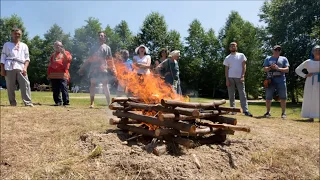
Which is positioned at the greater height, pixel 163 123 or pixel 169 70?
pixel 169 70

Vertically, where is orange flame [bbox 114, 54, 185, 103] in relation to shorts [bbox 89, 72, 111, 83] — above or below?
below

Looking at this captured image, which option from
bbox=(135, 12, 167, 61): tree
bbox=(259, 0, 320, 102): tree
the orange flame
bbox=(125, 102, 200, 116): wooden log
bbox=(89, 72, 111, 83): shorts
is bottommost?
bbox=(125, 102, 200, 116): wooden log

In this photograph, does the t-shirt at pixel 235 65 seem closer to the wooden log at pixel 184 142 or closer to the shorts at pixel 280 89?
the shorts at pixel 280 89

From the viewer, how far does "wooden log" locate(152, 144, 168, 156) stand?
4587 mm

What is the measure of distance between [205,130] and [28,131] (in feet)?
10.8

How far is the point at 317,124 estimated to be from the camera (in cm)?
824

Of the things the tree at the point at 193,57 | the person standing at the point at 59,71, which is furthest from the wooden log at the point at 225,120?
the tree at the point at 193,57

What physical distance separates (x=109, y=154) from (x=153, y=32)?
39.8m

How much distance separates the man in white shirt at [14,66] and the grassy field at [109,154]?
4.29ft

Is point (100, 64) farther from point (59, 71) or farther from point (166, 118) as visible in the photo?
point (166, 118)

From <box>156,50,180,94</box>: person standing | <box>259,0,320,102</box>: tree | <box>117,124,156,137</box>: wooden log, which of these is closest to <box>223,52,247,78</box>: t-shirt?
<box>156,50,180,94</box>: person standing

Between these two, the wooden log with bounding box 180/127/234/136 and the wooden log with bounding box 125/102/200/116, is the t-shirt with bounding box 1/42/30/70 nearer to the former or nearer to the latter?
the wooden log with bounding box 125/102/200/116

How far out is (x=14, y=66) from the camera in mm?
8367

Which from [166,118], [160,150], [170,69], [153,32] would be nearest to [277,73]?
[170,69]
